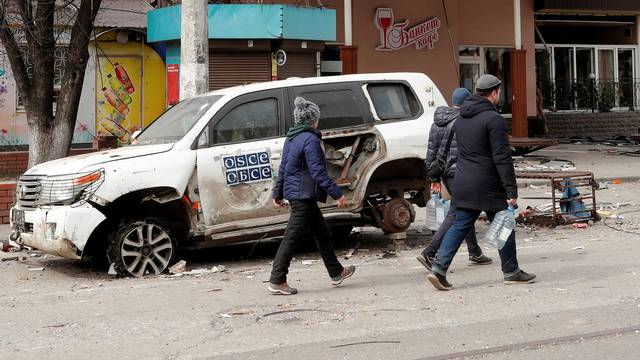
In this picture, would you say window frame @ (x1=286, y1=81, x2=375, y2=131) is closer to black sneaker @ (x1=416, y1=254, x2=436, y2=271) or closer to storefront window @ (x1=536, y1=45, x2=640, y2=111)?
black sneaker @ (x1=416, y1=254, x2=436, y2=271)

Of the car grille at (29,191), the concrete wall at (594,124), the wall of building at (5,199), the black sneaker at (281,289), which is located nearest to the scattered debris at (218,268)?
the black sneaker at (281,289)

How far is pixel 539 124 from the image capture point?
29.2 m

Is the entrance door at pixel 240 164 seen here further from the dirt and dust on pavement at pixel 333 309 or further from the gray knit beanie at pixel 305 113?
the gray knit beanie at pixel 305 113

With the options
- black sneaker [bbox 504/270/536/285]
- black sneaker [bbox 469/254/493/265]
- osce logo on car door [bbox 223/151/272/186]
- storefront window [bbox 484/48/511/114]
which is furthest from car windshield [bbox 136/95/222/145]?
storefront window [bbox 484/48/511/114]

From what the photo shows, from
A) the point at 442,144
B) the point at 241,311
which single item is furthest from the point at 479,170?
the point at 241,311

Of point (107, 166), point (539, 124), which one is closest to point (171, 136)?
point (107, 166)

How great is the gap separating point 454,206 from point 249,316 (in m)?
2.12

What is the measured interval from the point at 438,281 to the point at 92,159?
147 inches

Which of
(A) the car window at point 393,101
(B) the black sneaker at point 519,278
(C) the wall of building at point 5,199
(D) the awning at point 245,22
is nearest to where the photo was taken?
(B) the black sneaker at point 519,278

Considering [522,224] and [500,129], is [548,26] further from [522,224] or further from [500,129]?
[500,129]

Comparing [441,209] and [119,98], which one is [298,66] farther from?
[441,209]

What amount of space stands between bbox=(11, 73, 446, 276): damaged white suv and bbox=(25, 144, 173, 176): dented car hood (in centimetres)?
2

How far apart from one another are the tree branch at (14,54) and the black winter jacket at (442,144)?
23.7ft

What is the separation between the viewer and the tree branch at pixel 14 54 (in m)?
13.8
